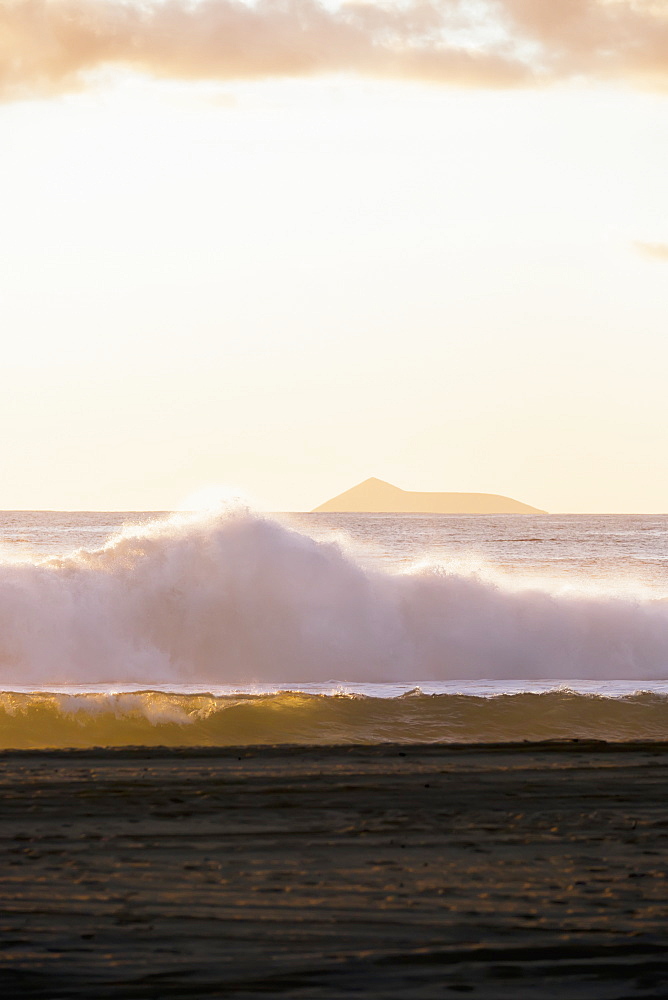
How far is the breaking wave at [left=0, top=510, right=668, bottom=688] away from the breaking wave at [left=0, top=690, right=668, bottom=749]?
398 cm

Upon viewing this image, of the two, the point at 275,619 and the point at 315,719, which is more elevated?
the point at 275,619

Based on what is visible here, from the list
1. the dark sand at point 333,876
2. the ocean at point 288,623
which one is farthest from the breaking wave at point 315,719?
the dark sand at point 333,876

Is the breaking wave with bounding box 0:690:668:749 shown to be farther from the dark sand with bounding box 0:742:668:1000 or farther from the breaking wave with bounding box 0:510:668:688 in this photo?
the breaking wave with bounding box 0:510:668:688

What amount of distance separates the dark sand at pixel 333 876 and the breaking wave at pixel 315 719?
52.5 inches

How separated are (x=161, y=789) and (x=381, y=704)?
4344 mm

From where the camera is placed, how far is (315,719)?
1136cm

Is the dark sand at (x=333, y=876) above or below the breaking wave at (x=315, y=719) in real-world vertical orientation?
above

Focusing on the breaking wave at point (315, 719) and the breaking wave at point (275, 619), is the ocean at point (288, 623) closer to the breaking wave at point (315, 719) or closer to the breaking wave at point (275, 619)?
the breaking wave at point (275, 619)

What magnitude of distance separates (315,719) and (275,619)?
6212mm

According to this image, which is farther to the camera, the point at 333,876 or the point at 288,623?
the point at 288,623

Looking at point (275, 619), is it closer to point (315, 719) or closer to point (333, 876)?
point (315, 719)

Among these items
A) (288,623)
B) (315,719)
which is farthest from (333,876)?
(288,623)

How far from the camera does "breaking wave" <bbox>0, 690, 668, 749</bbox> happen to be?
10477 millimetres

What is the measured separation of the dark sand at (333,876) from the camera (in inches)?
184
